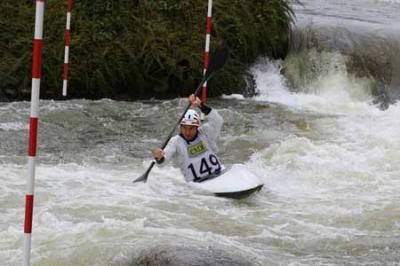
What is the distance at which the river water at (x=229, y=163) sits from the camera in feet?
15.9

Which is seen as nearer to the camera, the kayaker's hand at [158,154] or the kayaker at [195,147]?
the kayaker's hand at [158,154]

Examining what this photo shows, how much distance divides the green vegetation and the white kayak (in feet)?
13.0

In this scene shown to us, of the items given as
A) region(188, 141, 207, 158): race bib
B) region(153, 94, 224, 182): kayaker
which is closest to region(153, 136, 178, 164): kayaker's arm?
region(153, 94, 224, 182): kayaker

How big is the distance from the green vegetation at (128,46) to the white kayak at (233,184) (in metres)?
3.97

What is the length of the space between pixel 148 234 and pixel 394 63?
274 inches

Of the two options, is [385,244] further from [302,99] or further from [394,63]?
[394,63]

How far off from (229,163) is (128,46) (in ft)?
10.9

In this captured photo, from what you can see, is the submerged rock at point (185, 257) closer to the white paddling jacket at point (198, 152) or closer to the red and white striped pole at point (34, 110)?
the red and white striped pole at point (34, 110)

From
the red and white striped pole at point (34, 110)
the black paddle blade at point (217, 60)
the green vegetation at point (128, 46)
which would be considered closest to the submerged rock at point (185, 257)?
the red and white striped pole at point (34, 110)

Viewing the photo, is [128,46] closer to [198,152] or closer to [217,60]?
[217,60]

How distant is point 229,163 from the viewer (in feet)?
24.2

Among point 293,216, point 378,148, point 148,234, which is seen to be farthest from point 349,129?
point 148,234

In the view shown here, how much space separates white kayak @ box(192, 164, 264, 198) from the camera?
6102 mm

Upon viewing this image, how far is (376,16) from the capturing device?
Answer: 1378 cm
